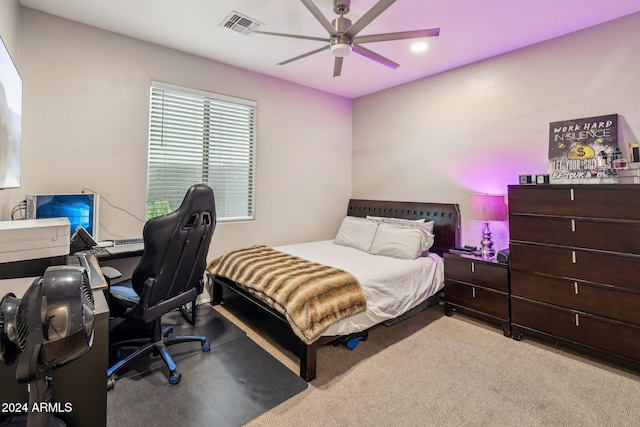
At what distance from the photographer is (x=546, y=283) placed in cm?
255

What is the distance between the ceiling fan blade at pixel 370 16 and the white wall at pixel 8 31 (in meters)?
2.22

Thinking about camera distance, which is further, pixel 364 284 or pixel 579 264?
pixel 364 284

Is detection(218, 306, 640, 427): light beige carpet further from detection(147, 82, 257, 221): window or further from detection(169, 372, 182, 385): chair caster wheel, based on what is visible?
detection(147, 82, 257, 221): window

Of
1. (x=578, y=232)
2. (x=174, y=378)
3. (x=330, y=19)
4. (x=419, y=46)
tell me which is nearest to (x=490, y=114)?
(x=419, y=46)

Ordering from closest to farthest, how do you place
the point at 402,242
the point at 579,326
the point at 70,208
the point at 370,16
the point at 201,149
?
1. the point at 370,16
2. the point at 579,326
3. the point at 70,208
4. the point at 402,242
5. the point at 201,149

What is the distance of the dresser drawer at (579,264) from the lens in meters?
2.19

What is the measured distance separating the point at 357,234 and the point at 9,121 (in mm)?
3231

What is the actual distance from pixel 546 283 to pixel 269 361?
94.5 inches

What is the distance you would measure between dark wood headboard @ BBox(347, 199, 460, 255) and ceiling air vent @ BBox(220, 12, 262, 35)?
2731 mm

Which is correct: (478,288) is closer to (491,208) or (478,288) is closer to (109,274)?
(491,208)

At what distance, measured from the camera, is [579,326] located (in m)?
2.38

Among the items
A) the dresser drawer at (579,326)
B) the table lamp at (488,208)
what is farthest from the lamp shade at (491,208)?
the dresser drawer at (579,326)

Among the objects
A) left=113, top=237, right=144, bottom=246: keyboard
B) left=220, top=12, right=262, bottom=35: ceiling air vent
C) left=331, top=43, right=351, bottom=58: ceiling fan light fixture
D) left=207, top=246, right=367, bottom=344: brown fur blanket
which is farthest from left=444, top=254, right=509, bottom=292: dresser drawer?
left=113, top=237, right=144, bottom=246: keyboard

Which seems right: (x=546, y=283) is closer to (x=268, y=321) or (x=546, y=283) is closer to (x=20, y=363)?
(x=268, y=321)
